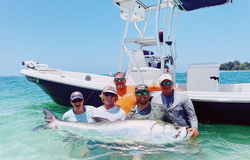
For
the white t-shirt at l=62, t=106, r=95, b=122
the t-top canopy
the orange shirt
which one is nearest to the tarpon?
the white t-shirt at l=62, t=106, r=95, b=122

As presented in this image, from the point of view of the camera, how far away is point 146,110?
9.54 ft

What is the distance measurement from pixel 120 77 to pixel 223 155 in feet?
7.26

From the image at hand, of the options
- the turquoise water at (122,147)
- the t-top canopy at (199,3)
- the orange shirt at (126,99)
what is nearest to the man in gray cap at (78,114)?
the turquoise water at (122,147)

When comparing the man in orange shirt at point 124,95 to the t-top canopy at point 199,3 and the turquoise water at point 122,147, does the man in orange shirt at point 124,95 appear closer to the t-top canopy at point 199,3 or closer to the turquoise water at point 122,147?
the turquoise water at point 122,147

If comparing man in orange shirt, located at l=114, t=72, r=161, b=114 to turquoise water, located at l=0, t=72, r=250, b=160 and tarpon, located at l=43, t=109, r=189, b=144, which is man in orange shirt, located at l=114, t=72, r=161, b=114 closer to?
tarpon, located at l=43, t=109, r=189, b=144

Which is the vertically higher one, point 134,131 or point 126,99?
point 126,99

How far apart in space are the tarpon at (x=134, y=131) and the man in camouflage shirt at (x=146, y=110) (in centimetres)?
17

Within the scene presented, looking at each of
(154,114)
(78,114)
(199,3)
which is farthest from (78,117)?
(199,3)

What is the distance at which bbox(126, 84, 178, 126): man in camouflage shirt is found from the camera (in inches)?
111

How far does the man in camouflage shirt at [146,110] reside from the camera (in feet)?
9.28

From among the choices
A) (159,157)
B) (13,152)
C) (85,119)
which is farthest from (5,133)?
(159,157)

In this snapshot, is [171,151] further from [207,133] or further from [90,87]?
[90,87]

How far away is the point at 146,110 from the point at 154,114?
0.47 feet

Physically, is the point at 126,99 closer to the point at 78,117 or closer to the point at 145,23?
the point at 78,117
